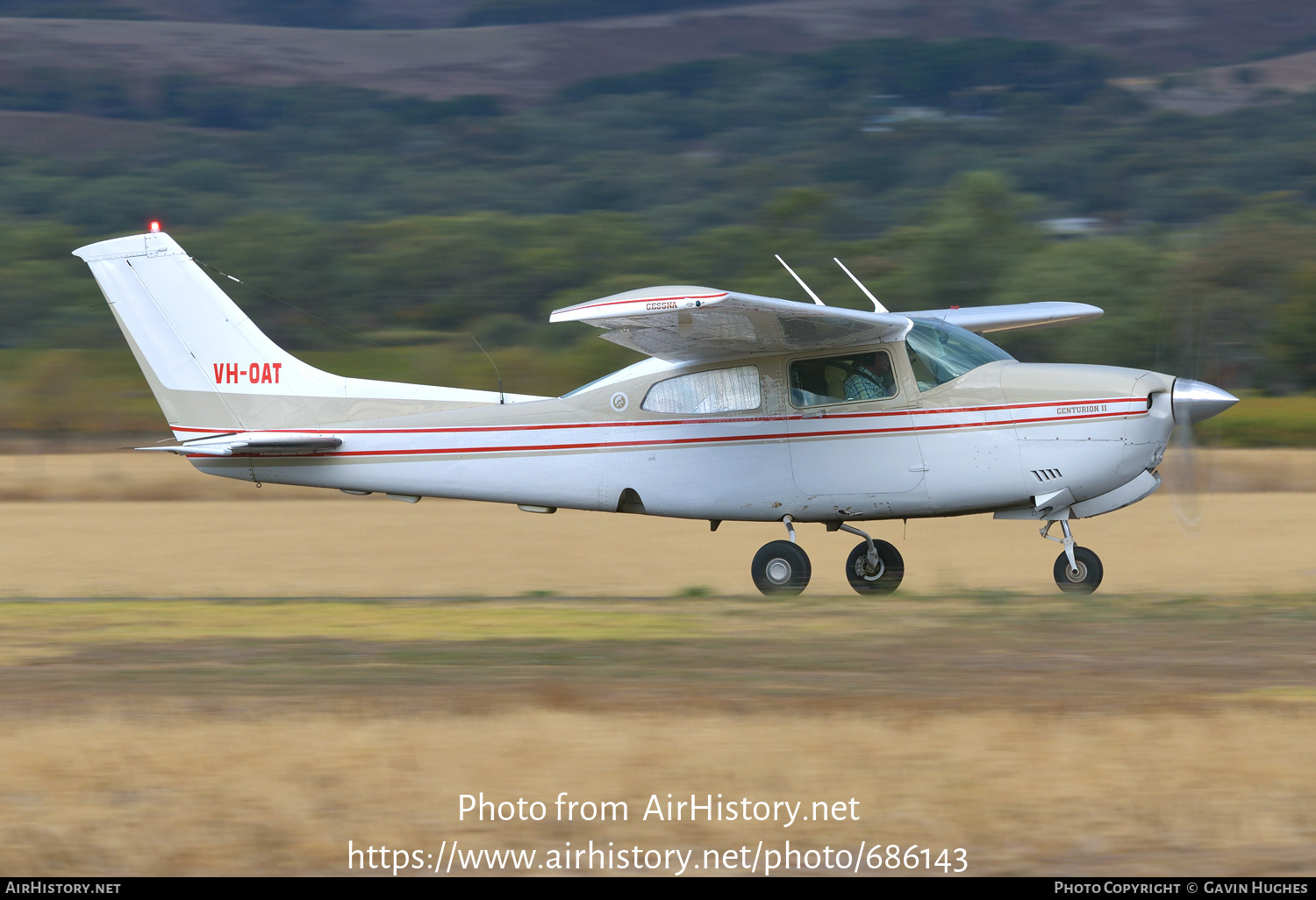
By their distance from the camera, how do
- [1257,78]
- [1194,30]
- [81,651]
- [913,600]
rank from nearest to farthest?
[81,651] → [913,600] → [1257,78] → [1194,30]

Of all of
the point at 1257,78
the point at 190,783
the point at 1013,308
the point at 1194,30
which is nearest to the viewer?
the point at 190,783

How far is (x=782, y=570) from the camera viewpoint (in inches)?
459

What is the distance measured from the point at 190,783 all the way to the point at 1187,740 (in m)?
4.06

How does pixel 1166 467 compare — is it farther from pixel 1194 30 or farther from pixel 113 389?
pixel 1194 30

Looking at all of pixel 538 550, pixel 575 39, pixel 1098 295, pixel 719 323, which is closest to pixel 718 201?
pixel 1098 295

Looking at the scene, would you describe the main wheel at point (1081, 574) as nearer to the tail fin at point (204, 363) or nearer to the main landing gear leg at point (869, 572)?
the main landing gear leg at point (869, 572)

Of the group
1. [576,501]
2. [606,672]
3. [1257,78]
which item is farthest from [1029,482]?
[1257,78]

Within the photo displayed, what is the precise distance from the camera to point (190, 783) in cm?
551

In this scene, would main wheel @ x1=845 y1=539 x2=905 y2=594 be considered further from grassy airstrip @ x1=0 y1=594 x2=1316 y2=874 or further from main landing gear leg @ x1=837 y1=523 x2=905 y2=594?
grassy airstrip @ x1=0 y1=594 x2=1316 y2=874

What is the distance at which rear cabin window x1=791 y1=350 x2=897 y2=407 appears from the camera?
11.3 m

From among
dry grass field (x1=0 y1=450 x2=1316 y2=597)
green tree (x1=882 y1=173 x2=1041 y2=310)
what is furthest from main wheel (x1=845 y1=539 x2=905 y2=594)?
green tree (x1=882 y1=173 x2=1041 y2=310)

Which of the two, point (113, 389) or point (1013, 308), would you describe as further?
point (113, 389)

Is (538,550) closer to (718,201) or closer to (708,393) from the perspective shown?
(708,393)

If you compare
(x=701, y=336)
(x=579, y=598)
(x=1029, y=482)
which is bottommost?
(x=579, y=598)
